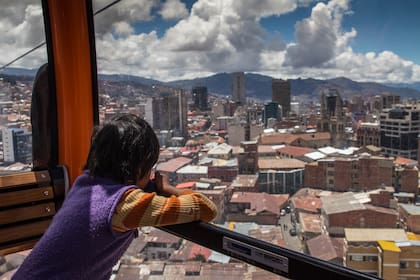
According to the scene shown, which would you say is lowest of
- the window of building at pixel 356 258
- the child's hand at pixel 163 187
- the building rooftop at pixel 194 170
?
the window of building at pixel 356 258

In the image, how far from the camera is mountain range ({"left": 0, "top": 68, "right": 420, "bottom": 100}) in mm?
1283

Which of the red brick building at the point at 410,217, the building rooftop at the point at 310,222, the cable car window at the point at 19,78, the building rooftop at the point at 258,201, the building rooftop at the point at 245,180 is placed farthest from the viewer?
the cable car window at the point at 19,78

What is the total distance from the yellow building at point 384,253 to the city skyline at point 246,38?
0.46 m

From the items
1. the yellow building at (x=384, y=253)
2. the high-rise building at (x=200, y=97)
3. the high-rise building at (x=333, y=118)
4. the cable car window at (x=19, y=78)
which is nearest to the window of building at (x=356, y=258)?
the yellow building at (x=384, y=253)

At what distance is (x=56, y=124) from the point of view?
2.08m

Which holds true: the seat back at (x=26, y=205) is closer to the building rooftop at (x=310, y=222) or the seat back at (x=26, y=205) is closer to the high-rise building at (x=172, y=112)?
the high-rise building at (x=172, y=112)

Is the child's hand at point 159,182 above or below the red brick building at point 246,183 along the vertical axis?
above

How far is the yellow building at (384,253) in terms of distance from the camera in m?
1.12

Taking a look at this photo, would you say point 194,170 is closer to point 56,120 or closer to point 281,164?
point 281,164

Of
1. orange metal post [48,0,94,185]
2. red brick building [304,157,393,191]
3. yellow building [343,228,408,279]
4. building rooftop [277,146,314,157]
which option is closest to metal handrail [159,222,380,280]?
yellow building [343,228,408,279]

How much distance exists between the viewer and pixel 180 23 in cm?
189

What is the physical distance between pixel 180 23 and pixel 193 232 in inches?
41.6

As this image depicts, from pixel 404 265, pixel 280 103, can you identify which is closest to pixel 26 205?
pixel 280 103

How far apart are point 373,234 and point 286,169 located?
0.37m
